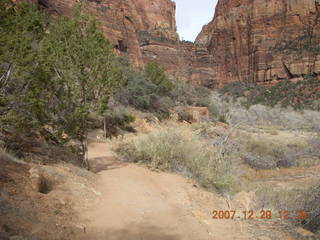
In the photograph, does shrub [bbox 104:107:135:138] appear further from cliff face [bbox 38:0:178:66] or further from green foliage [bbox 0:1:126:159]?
→ green foliage [bbox 0:1:126:159]

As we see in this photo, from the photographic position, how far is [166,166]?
6938 millimetres

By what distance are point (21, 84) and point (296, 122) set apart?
32333 mm

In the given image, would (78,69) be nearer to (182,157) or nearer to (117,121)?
(182,157)

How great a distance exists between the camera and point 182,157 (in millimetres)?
7285

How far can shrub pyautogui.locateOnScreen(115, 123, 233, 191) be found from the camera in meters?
6.43

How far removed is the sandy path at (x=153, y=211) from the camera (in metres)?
3.52

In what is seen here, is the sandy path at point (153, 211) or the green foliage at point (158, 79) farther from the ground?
the green foliage at point (158, 79)

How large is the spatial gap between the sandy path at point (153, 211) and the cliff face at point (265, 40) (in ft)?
188

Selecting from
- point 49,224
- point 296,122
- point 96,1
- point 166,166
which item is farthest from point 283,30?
point 49,224

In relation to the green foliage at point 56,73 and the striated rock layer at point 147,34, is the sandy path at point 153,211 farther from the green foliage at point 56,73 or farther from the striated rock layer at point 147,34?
the striated rock layer at point 147,34

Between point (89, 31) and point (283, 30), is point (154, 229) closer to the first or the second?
point (89, 31)

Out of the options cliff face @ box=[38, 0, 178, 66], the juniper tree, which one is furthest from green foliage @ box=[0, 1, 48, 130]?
cliff face @ box=[38, 0, 178, 66]

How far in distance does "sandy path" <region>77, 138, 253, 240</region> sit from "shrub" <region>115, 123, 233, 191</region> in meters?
0.50

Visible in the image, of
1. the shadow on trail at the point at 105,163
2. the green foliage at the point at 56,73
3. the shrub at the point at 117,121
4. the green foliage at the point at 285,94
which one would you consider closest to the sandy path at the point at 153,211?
the shadow on trail at the point at 105,163
